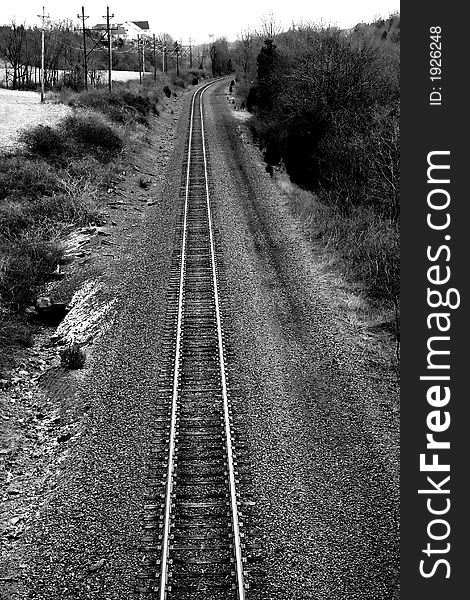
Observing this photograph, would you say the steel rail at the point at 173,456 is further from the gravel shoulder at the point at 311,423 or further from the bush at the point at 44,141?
the bush at the point at 44,141

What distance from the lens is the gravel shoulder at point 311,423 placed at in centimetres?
813

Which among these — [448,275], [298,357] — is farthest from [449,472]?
[298,357]

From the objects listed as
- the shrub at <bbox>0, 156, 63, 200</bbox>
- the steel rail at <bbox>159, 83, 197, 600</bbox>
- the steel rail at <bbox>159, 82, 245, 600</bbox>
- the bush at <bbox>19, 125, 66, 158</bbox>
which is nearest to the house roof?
the bush at <bbox>19, 125, 66, 158</bbox>

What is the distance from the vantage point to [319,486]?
9.52 m

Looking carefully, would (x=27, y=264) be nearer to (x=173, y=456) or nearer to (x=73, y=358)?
(x=73, y=358)

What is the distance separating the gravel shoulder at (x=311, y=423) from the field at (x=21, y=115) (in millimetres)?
15022

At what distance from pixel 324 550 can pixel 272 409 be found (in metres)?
3.44

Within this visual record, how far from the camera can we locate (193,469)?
982 centimetres

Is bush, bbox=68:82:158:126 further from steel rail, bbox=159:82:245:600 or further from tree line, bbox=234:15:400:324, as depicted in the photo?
steel rail, bbox=159:82:245:600

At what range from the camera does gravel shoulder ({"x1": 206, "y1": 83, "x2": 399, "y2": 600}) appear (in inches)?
320

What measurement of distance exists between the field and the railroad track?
16590 mm

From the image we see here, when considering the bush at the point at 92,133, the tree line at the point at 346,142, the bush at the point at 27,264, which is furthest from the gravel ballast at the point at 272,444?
the bush at the point at 92,133

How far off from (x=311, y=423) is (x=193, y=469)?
2.33 metres

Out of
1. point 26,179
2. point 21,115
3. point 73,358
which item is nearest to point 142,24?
point 21,115
